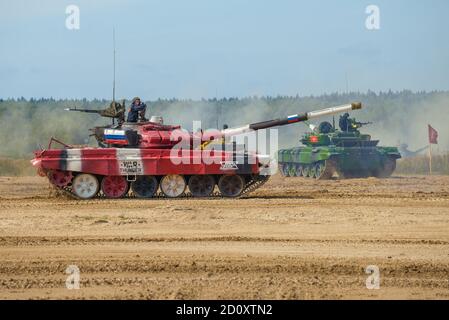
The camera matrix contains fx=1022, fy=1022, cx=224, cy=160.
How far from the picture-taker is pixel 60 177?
25.2m

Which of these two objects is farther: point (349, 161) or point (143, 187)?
point (349, 161)

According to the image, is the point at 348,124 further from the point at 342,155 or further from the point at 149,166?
the point at 149,166

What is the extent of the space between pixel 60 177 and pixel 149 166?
7.29 feet

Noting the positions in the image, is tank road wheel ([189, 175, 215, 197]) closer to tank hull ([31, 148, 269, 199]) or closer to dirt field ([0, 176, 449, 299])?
tank hull ([31, 148, 269, 199])

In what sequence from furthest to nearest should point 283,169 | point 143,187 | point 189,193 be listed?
point 283,169 → point 189,193 → point 143,187

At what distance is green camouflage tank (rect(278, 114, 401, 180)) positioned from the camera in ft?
128

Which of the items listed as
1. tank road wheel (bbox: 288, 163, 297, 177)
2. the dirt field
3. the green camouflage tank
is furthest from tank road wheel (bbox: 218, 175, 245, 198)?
tank road wheel (bbox: 288, 163, 297, 177)

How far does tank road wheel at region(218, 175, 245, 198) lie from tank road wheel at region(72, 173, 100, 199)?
316 cm

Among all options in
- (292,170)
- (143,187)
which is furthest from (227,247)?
(292,170)

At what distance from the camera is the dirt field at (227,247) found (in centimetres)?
1227

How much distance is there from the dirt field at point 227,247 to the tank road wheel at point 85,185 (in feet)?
1.26

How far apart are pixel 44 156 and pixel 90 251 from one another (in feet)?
32.3

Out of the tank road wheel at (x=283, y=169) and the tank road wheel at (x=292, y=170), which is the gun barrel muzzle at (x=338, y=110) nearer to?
the tank road wheel at (x=292, y=170)
